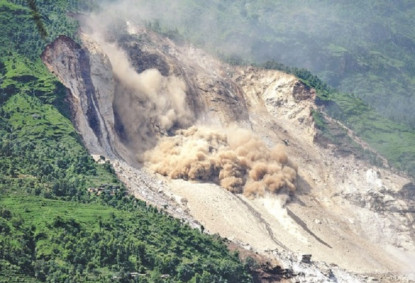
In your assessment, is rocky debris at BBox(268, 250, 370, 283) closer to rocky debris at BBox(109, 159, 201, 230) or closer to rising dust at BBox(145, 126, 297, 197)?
rocky debris at BBox(109, 159, 201, 230)

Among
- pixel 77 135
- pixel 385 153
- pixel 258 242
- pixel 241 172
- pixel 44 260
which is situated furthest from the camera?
pixel 385 153

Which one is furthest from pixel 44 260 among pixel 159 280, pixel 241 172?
pixel 241 172

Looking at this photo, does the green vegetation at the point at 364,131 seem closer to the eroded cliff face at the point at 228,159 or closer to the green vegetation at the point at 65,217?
the eroded cliff face at the point at 228,159

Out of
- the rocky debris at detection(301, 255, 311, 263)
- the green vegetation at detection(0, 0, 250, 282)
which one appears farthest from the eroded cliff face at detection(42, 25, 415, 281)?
the green vegetation at detection(0, 0, 250, 282)

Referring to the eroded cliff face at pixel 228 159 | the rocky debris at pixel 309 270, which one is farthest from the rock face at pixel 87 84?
the rocky debris at pixel 309 270

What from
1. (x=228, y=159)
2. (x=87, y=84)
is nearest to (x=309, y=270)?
(x=228, y=159)

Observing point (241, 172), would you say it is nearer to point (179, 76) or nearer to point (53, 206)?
point (179, 76)

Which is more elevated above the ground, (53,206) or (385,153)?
(53,206)
